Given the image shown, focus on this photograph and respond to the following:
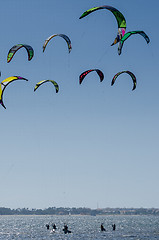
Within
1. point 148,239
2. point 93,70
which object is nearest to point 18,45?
point 93,70

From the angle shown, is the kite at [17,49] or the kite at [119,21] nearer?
the kite at [119,21]

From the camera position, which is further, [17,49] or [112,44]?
[17,49]

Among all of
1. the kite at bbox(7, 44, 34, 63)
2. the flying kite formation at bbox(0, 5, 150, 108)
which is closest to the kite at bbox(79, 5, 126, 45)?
the flying kite formation at bbox(0, 5, 150, 108)

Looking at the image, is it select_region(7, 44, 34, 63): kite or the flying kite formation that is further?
select_region(7, 44, 34, 63): kite

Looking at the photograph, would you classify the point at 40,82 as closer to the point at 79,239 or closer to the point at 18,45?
the point at 18,45

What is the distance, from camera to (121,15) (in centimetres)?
2877

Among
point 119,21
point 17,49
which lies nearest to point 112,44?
point 119,21

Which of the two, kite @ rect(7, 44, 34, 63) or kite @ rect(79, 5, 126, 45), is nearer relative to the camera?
kite @ rect(79, 5, 126, 45)

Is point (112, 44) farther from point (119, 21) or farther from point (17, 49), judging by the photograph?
point (17, 49)

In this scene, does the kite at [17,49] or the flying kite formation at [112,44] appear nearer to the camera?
the flying kite formation at [112,44]

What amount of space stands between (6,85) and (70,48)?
5.52 m

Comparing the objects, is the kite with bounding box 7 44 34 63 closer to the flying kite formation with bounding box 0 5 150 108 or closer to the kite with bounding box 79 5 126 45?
the flying kite formation with bounding box 0 5 150 108

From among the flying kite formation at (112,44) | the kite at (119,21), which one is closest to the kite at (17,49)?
the flying kite formation at (112,44)

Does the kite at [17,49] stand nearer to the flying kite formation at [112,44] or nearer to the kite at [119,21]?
the flying kite formation at [112,44]
